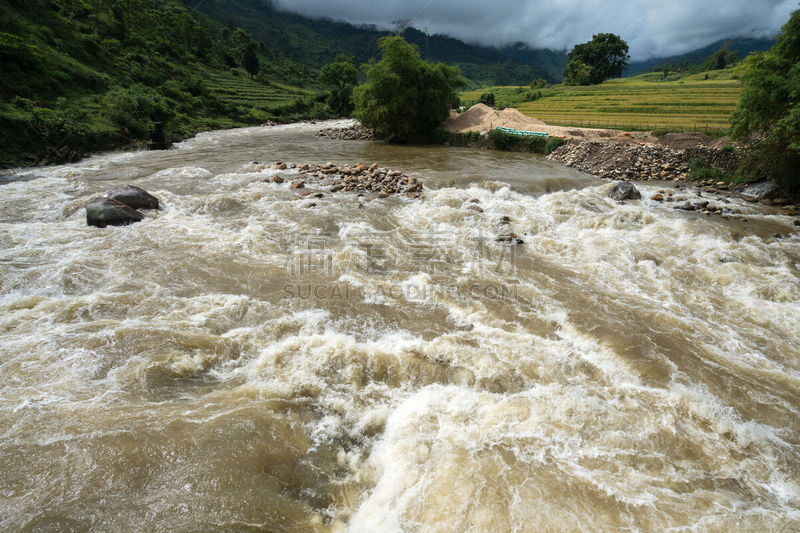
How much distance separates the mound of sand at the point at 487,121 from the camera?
1211 inches

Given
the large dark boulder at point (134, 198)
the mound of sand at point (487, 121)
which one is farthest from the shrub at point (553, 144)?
the large dark boulder at point (134, 198)

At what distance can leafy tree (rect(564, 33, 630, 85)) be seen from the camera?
274 feet

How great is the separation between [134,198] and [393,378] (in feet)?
41.7

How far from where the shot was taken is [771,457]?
180 inches

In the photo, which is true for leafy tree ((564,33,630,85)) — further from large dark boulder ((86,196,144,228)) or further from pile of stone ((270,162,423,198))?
large dark boulder ((86,196,144,228))

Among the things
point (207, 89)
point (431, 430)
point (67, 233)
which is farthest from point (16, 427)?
point (207, 89)

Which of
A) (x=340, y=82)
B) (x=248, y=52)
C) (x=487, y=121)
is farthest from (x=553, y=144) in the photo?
(x=248, y=52)

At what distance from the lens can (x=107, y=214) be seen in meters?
11.3

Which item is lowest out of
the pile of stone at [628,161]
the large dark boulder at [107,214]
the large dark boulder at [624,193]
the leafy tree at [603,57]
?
the large dark boulder at [107,214]

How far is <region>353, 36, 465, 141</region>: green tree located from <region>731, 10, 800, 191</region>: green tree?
854 inches

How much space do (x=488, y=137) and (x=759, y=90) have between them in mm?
17289

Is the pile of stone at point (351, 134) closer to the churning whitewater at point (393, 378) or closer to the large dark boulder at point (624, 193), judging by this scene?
the large dark boulder at point (624, 193)

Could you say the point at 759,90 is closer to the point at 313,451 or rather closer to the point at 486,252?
the point at 486,252

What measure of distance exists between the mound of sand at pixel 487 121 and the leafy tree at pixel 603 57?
2501 inches
